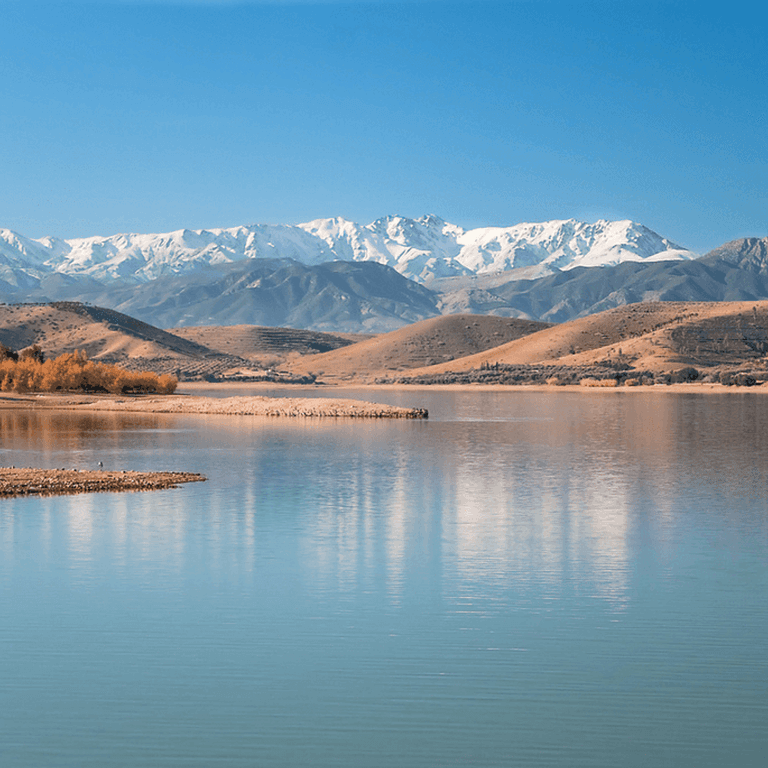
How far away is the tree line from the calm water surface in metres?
82.5

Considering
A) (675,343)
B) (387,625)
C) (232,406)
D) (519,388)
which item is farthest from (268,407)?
(675,343)

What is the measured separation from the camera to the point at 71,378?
378 feet

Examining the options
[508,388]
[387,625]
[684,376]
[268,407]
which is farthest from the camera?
[508,388]

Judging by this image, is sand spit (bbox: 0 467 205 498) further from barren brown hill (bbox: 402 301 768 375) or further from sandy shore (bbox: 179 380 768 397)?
barren brown hill (bbox: 402 301 768 375)

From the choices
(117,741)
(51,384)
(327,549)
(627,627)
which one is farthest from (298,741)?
(51,384)

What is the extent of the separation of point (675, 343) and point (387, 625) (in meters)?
162

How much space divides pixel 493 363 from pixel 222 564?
172313mm

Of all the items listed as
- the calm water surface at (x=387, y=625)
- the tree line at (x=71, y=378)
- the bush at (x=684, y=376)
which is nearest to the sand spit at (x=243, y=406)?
the tree line at (x=71, y=378)

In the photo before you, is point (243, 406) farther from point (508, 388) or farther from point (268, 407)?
point (508, 388)

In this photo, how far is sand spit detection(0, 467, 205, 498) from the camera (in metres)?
33.2

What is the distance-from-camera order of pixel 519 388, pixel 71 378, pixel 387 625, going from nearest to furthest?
pixel 387 625
pixel 71 378
pixel 519 388

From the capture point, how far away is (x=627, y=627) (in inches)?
680

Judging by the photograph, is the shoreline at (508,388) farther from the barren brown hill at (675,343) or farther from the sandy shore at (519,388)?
the barren brown hill at (675,343)

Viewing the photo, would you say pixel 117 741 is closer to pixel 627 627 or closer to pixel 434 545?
pixel 627 627
